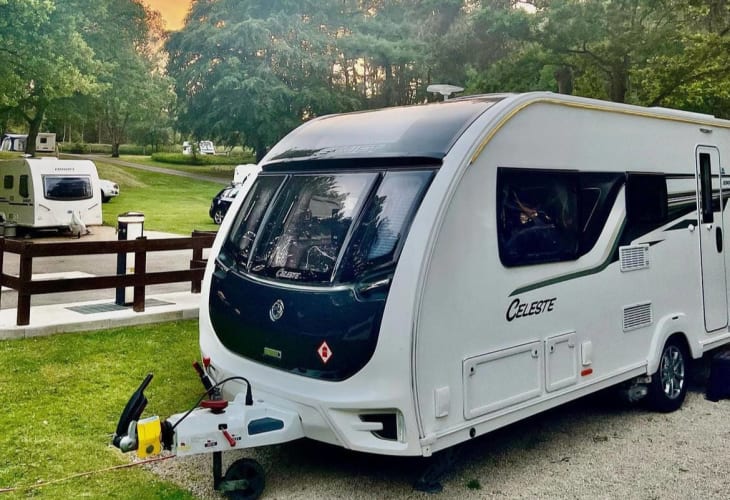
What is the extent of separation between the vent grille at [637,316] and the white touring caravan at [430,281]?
0.07 feet

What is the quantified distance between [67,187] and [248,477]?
1756 centimetres

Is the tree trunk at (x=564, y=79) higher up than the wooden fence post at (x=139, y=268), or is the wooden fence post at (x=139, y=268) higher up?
the tree trunk at (x=564, y=79)

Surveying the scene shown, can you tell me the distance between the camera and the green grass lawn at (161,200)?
2264cm

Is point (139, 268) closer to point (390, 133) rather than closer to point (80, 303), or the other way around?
point (80, 303)

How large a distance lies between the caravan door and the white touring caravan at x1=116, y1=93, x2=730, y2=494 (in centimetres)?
88

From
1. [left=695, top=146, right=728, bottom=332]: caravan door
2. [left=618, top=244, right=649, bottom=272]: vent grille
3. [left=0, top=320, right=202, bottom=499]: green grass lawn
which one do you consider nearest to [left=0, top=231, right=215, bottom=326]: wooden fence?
[left=0, top=320, right=202, bottom=499]: green grass lawn

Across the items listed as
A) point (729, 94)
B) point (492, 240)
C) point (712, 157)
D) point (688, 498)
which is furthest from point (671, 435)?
point (729, 94)

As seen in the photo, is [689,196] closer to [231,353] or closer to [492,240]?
[492,240]

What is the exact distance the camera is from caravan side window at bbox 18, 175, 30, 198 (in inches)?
748

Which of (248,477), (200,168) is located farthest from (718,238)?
(200,168)

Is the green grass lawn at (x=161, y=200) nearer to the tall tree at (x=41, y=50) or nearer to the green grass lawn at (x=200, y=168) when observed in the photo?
the green grass lawn at (x=200, y=168)

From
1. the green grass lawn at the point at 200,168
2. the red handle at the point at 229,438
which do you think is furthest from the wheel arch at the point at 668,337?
the green grass lawn at the point at 200,168

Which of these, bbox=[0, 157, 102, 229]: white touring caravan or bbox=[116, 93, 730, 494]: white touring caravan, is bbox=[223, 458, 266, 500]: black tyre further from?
bbox=[0, 157, 102, 229]: white touring caravan

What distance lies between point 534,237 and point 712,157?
3.02 meters
